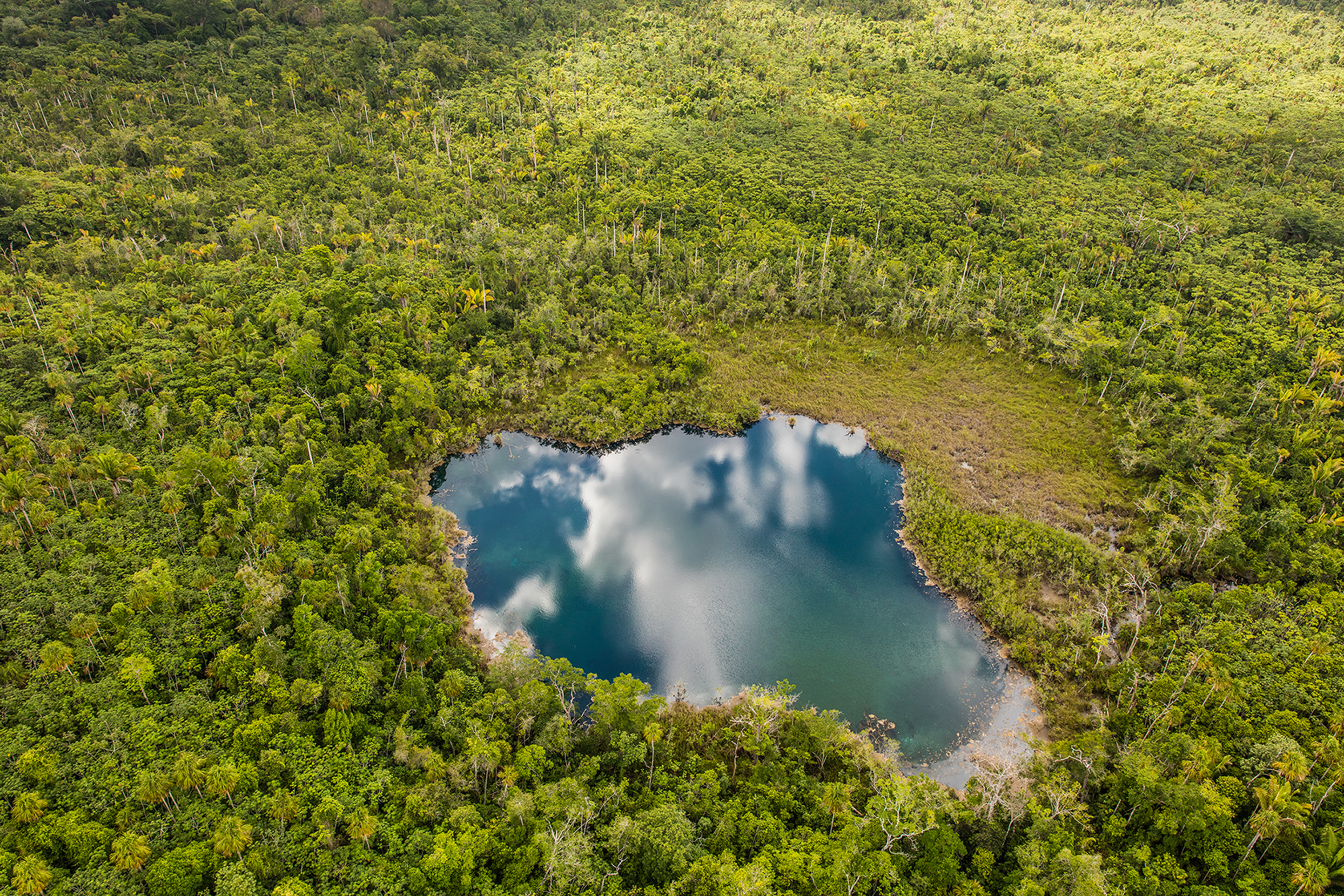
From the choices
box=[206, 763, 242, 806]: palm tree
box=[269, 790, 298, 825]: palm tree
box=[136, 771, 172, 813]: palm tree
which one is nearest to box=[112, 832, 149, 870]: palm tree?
box=[136, 771, 172, 813]: palm tree

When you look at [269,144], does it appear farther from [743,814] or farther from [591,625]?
[743,814]

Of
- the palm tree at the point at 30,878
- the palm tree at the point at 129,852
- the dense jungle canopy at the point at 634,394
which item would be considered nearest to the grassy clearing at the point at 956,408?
the dense jungle canopy at the point at 634,394

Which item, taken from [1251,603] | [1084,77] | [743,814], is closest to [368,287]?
[743,814]

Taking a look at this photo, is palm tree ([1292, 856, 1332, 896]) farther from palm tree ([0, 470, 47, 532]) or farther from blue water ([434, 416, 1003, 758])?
palm tree ([0, 470, 47, 532])

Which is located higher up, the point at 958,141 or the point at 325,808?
the point at 958,141

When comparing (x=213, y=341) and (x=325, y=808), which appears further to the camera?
(x=213, y=341)

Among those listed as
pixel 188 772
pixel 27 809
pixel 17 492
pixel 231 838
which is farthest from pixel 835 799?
pixel 17 492

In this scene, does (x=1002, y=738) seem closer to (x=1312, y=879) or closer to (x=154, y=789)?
(x=1312, y=879)

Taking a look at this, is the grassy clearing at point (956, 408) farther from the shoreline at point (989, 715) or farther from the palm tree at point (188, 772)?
the palm tree at point (188, 772)
